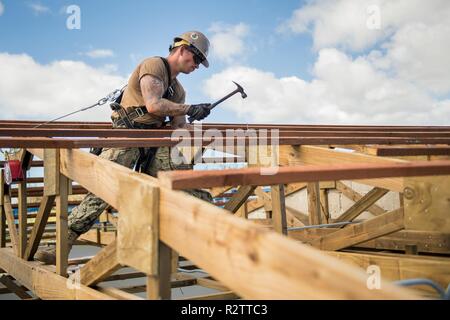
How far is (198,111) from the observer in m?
4.55

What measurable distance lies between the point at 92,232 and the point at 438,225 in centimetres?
535

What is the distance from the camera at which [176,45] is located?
4.82 metres

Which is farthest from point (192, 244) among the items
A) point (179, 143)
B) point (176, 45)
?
point (176, 45)

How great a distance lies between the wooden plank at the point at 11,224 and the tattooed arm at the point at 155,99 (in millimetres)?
1866

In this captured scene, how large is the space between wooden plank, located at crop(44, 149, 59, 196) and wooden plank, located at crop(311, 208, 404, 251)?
3.00 meters

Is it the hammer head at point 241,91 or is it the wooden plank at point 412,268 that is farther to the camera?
the hammer head at point 241,91

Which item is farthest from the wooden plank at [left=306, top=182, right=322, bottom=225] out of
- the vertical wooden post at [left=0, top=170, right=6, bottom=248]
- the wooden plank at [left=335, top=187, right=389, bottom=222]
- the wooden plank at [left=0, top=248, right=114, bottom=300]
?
the vertical wooden post at [left=0, top=170, right=6, bottom=248]

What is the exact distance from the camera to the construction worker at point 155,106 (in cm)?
430

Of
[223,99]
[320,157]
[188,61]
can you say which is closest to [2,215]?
[188,61]

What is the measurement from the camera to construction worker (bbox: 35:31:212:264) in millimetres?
4297

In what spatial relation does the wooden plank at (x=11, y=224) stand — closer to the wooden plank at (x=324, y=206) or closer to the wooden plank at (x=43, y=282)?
the wooden plank at (x=43, y=282)

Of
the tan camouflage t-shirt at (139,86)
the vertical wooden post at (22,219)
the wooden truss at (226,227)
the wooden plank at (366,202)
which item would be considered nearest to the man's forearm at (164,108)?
the tan camouflage t-shirt at (139,86)
